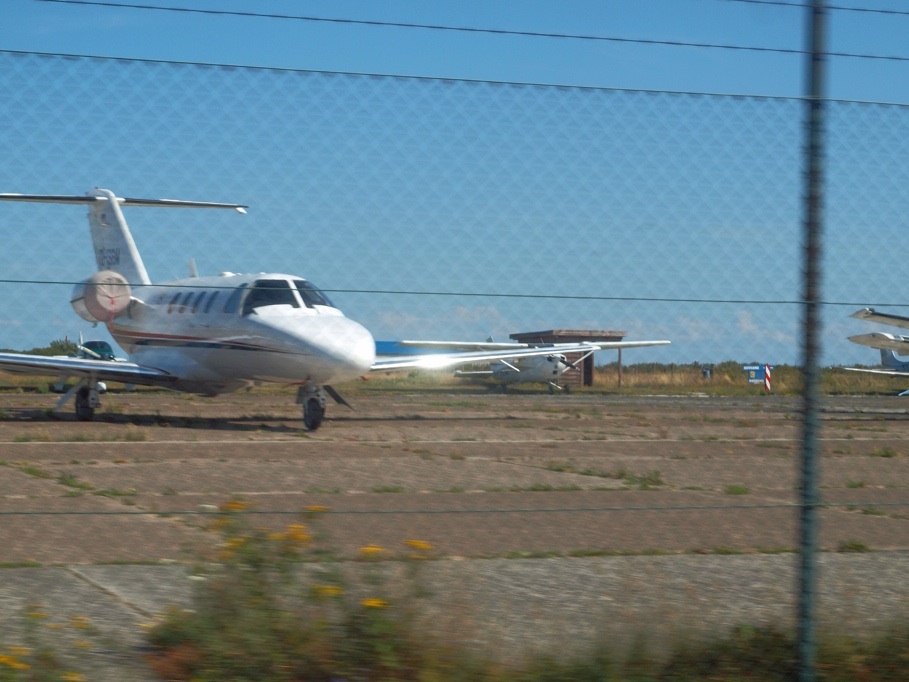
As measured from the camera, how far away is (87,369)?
19.8 metres

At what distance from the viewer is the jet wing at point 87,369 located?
19.2 metres

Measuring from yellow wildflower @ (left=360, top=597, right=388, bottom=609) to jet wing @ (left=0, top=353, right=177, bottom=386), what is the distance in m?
15.8

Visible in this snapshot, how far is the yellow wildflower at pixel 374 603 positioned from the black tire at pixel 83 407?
57.2ft

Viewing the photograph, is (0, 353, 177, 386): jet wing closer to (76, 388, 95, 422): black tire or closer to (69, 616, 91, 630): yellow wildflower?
(76, 388, 95, 422): black tire

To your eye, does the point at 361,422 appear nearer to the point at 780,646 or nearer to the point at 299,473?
the point at 299,473

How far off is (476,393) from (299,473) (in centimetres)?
1686

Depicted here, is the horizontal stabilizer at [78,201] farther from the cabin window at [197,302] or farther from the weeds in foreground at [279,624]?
the cabin window at [197,302]

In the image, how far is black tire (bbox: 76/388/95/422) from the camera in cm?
2069

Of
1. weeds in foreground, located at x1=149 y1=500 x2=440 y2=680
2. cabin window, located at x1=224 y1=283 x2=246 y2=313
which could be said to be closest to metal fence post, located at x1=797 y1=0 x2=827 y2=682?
weeds in foreground, located at x1=149 y1=500 x2=440 y2=680

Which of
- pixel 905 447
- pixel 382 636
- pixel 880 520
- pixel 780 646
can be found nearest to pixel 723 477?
pixel 880 520

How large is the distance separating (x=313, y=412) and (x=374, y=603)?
46.5ft

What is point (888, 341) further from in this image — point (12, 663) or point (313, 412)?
point (12, 663)

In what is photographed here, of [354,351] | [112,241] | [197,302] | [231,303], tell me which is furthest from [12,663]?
[197,302]

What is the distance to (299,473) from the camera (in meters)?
11.9
